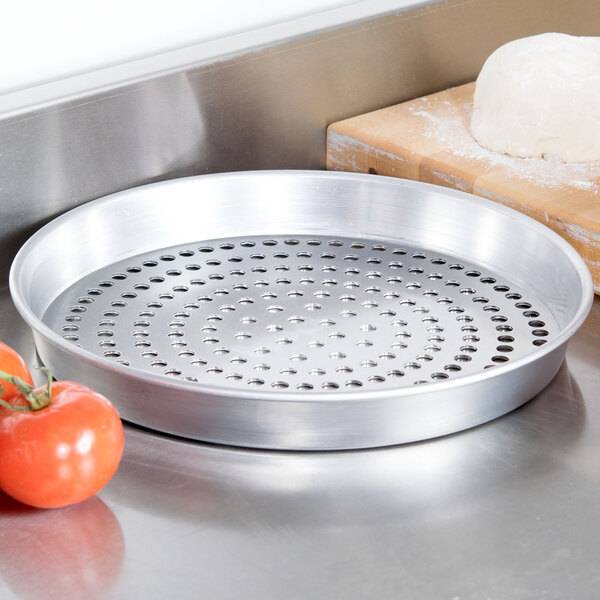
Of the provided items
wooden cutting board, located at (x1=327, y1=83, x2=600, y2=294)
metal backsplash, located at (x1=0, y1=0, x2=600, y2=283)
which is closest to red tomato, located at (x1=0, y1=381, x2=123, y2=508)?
metal backsplash, located at (x1=0, y1=0, x2=600, y2=283)

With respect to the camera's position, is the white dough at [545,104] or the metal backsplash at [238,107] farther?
the white dough at [545,104]

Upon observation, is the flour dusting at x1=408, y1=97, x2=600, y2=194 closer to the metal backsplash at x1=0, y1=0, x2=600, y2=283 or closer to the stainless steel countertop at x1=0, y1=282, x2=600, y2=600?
the metal backsplash at x1=0, y1=0, x2=600, y2=283

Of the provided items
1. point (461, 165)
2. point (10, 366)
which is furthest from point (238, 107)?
point (10, 366)

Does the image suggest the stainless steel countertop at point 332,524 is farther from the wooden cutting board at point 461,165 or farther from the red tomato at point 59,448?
the wooden cutting board at point 461,165

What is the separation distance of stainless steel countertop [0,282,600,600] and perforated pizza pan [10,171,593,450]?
0.08ft

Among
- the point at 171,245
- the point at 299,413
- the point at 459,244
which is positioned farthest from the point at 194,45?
the point at 299,413

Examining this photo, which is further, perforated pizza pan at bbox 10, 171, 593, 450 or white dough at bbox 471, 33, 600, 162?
white dough at bbox 471, 33, 600, 162

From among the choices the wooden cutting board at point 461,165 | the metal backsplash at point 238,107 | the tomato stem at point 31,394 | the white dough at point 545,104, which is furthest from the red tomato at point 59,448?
the white dough at point 545,104

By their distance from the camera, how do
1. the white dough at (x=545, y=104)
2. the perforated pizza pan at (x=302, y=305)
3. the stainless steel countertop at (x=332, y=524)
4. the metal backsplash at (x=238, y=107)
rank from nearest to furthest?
the stainless steel countertop at (x=332, y=524), the perforated pizza pan at (x=302, y=305), the metal backsplash at (x=238, y=107), the white dough at (x=545, y=104)

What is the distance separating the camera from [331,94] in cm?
117

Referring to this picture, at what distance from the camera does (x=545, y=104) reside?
1.10m

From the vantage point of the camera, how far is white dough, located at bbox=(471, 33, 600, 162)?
109 centimetres

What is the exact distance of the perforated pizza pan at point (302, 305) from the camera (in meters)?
0.71

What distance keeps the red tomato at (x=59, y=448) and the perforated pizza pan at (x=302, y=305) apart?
2.6 inches
